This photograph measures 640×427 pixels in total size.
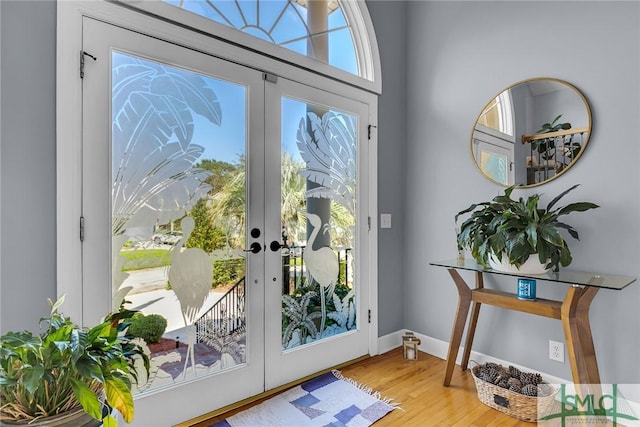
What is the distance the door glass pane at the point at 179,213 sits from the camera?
171 cm

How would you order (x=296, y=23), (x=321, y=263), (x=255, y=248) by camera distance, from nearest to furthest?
1. (x=255, y=248)
2. (x=296, y=23)
3. (x=321, y=263)

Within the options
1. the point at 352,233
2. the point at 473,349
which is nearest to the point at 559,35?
the point at 352,233

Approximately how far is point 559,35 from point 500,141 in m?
0.72

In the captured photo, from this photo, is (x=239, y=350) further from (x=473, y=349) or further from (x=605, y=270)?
(x=605, y=270)

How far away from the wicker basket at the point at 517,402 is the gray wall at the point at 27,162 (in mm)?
2414

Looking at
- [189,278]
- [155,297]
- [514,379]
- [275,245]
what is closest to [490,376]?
[514,379]

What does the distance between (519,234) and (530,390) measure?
92 cm

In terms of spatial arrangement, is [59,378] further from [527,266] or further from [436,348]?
[436,348]

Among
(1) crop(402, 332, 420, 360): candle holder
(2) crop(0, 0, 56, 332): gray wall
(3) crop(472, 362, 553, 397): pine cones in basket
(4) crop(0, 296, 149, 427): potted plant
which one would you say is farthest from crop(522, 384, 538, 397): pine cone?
(2) crop(0, 0, 56, 332): gray wall

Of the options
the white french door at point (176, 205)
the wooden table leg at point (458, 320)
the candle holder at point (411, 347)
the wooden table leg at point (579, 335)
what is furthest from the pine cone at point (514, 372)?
the white french door at point (176, 205)

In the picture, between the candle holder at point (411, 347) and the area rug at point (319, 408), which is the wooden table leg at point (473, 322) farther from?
the area rug at point (319, 408)

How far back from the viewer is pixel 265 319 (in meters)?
2.19

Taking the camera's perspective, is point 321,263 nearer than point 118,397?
No

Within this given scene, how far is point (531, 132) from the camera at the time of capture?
229cm
